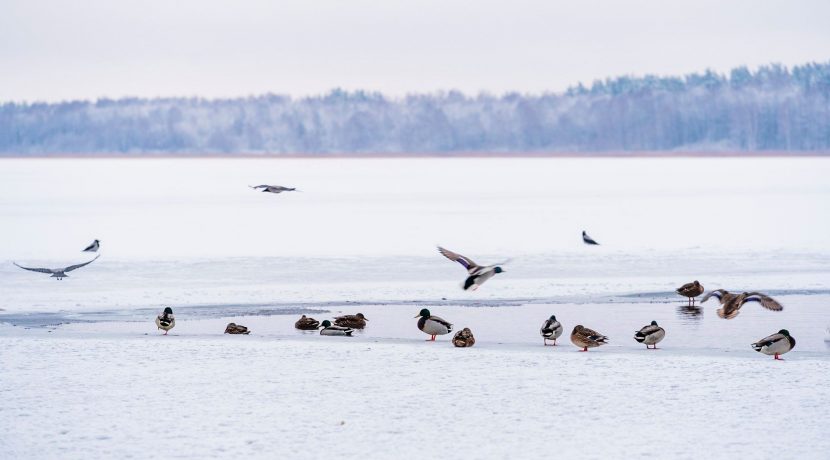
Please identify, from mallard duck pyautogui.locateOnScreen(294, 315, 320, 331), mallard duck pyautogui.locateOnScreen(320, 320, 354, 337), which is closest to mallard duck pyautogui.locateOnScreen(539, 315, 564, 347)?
mallard duck pyautogui.locateOnScreen(320, 320, 354, 337)

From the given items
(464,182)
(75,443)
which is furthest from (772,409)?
(464,182)

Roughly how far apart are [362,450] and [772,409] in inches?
114

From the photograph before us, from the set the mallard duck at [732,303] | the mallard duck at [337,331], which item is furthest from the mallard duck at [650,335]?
the mallard duck at [337,331]

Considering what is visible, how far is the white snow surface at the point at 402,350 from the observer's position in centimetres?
736

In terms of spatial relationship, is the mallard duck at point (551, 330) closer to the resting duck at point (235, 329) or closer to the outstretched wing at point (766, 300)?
the outstretched wing at point (766, 300)

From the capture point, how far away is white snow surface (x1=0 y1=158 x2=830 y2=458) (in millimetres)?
7363

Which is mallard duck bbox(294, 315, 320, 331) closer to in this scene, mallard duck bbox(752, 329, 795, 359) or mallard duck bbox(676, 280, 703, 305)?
mallard duck bbox(752, 329, 795, 359)

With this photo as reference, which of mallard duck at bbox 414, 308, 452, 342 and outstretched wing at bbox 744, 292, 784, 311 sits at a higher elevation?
outstretched wing at bbox 744, 292, 784, 311

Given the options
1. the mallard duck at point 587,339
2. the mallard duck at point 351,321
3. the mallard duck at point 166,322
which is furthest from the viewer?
the mallard duck at point 351,321

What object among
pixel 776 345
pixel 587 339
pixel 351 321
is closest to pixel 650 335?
pixel 587 339

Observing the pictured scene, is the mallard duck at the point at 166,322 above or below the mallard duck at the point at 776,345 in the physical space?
above

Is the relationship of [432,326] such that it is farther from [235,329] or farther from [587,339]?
[235,329]

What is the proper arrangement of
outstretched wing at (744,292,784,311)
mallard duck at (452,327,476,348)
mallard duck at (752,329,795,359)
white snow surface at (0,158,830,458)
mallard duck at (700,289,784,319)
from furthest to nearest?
mallard duck at (700,289,784,319), outstretched wing at (744,292,784,311), mallard duck at (452,327,476,348), mallard duck at (752,329,795,359), white snow surface at (0,158,830,458)

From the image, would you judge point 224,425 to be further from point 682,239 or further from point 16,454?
point 682,239
